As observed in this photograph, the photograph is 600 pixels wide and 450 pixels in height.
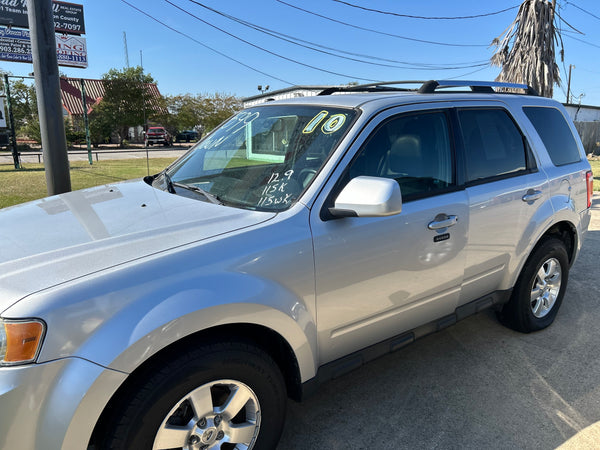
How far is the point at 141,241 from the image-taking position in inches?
75.2

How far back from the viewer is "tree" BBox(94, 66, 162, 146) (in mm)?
37062

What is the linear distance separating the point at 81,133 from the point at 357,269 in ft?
142

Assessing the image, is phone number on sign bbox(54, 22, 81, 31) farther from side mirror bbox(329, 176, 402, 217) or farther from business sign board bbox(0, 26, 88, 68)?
side mirror bbox(329, 176, 402, 217)

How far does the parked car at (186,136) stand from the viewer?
4566 centimetres

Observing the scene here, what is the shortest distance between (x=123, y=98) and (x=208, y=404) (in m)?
40.1

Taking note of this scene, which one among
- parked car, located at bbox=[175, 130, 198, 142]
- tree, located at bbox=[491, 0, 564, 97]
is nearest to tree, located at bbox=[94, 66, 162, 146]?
parked car, located at bbox=[175, 130, 198, 142]

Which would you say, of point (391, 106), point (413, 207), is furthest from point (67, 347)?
point (391, 106)

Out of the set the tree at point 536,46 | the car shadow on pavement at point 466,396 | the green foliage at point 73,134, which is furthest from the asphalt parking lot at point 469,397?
the green foliage at point 73,134

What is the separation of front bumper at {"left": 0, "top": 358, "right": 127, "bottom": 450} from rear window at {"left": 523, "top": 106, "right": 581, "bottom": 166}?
11.1 ft

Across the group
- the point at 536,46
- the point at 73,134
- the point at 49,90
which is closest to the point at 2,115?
the point at 49,90

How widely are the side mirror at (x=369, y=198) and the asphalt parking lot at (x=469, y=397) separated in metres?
1.32

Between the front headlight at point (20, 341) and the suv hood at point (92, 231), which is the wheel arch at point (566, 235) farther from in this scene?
the front headlight at point (20, 341)

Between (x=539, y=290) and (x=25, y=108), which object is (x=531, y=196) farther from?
(x=25, y=108)

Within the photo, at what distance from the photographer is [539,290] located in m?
3.65
